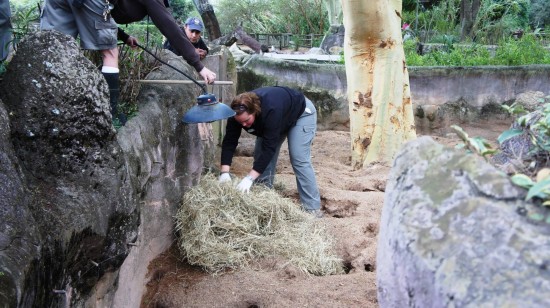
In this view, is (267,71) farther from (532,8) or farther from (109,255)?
(532,8)

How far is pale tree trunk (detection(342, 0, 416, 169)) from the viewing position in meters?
6.77

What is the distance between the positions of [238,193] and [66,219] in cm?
245

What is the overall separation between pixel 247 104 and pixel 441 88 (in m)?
4.91

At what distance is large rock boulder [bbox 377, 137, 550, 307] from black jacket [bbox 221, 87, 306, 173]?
323 centimetres

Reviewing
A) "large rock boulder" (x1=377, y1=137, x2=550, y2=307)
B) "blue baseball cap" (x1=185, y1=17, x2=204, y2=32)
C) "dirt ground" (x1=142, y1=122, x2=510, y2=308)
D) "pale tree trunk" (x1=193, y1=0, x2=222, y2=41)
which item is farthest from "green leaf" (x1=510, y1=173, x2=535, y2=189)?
"pale tree trunk" (x1=193, y1=0, x2=222, y2=41)

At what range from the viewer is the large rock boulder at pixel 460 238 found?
129cm

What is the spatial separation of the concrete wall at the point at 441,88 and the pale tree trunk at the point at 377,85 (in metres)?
2.01

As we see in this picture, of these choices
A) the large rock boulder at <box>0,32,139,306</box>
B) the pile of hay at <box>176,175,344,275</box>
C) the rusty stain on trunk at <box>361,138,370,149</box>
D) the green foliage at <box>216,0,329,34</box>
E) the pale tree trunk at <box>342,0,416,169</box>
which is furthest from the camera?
the green foliage at <box>216,0,329,34</box>

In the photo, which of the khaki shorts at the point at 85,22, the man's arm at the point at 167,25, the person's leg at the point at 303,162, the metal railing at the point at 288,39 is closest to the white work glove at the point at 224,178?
the person's leg at the point at 303,162

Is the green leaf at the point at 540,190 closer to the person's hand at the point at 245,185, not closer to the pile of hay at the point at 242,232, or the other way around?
the pile of hay at the point at 242,232

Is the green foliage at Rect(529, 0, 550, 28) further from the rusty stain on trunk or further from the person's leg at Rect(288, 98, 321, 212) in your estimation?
the person's leg at Rect(288, 98, 321, 212)

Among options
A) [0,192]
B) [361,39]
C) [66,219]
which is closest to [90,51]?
[66,219]

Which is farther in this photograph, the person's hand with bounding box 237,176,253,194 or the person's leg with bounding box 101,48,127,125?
the person's hand with bounding box 237,176,253,194

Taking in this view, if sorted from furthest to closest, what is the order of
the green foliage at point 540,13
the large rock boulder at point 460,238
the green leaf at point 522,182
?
1. the green foliage at point 540,13
2. the green leaf at point 522,182
3. the large rock boulder at point 460,238
